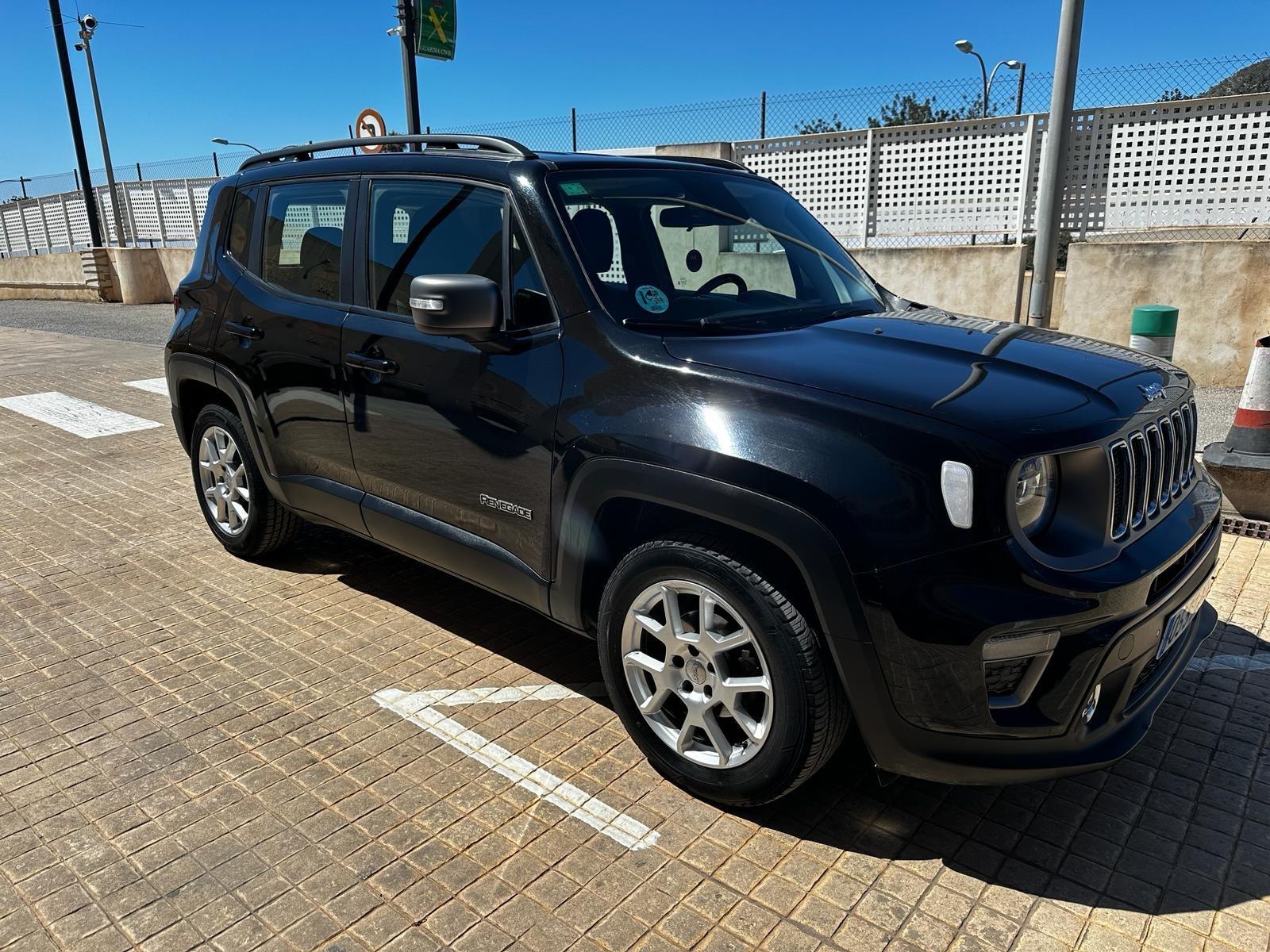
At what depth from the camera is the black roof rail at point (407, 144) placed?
3.48 meters

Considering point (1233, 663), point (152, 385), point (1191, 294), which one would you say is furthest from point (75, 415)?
point (1191, 294)

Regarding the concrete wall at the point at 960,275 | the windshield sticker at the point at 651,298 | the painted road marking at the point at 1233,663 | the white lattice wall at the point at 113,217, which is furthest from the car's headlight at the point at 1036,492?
the white lattice wall at the point at 113,217

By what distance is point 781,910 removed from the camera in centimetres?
249

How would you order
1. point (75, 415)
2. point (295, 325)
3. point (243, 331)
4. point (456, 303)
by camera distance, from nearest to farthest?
point (456, 303), point (295, 325), point (243, 331), point (75, 415)

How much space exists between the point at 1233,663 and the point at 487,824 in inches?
117

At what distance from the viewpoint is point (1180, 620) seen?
9.36ft

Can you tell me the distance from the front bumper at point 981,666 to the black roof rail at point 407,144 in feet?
6.82

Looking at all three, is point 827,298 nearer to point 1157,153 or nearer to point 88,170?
point 1157,153

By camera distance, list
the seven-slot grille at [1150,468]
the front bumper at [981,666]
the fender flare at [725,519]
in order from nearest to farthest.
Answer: the front bumper at [981,666] < the fender flare at [725,519] < the seven-slot grille at [1150,468]

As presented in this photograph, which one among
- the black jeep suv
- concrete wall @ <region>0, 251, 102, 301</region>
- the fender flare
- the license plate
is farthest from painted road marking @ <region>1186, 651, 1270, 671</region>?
concrete wall @ <region>0, 251, 102, 301</region>

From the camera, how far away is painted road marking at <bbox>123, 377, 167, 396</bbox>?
33.7ft

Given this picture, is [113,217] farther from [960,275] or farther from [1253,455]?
[1253,455]

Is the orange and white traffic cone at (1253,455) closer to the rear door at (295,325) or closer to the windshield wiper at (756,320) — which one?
the windshield wiper at (756,320)

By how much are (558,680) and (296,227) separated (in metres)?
2.34
